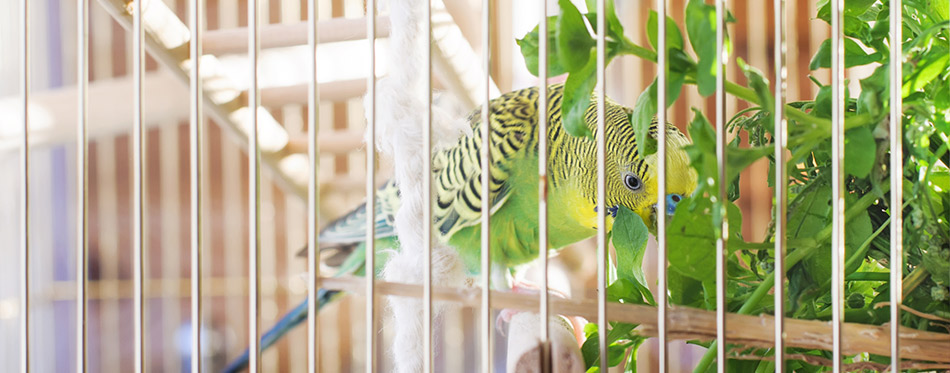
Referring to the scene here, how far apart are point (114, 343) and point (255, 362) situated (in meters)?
1.12

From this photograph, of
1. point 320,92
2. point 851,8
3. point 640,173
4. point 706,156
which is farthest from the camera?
point 320,92

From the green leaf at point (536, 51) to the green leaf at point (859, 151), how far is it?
120 millimetres

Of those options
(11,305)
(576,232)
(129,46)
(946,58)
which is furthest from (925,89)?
(129,46)

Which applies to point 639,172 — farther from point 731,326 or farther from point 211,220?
point 211,220

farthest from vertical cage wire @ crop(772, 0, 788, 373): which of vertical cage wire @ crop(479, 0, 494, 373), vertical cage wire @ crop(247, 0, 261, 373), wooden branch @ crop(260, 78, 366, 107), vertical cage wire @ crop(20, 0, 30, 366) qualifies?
wooden branch @ crop(260, 78, 366, 107)

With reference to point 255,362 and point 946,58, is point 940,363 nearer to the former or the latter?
point 946,58

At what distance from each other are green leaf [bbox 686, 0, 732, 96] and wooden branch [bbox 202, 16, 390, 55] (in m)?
0.30

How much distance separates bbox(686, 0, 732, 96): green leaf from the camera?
0.23 m

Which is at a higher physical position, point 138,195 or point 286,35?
point 286,35

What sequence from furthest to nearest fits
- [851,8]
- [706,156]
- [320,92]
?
1. [320,92]
2. [851,8]
3. [706,156]

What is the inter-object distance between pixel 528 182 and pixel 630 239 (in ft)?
0.54

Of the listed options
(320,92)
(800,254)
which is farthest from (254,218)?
(320,92)

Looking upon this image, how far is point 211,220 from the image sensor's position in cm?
124

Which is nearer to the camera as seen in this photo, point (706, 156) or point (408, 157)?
point (706, 156)
